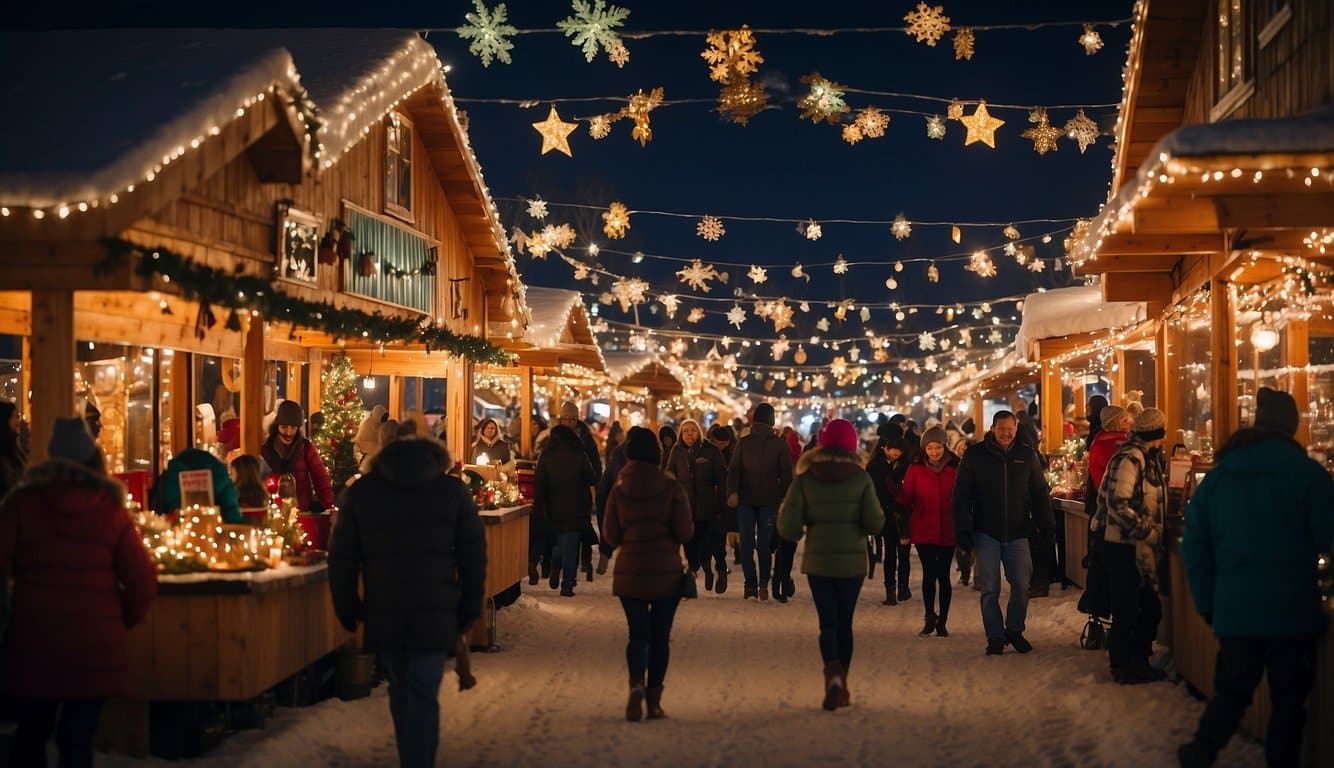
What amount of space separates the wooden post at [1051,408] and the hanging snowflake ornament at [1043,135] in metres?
7.87

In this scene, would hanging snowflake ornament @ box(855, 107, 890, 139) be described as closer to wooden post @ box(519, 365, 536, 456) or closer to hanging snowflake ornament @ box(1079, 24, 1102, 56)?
hanging snowflake ornament @ box(1079, 24, 1102, 56)

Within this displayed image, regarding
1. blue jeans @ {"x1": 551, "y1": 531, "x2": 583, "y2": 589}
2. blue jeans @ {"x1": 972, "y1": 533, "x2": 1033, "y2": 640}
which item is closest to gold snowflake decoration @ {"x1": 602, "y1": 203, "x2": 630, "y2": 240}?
blue jeans @ {"x1": 551, "y1": 531, "x2": 583, "y2": 589}

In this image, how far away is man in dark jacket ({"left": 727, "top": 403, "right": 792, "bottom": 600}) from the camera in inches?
635

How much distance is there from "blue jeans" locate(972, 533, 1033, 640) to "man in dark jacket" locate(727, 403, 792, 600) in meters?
4.14

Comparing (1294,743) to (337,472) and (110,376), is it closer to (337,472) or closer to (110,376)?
(337,472)

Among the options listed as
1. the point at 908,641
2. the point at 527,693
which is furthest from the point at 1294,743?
the point at 908,641

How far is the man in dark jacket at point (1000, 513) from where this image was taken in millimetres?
12000

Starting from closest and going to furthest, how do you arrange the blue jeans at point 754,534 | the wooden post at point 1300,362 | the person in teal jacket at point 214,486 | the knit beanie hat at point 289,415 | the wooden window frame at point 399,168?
the person in teal jacket at point 214,486 < the knit beanie hat at point 289,415 < the wooden post at point 1300,362 < the wooden window frame at point 399,168 < the blue jeans at point 754,534

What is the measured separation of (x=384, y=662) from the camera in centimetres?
722

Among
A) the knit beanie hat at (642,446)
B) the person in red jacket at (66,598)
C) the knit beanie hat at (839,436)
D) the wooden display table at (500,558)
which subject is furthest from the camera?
the wooden display table at (500,558)

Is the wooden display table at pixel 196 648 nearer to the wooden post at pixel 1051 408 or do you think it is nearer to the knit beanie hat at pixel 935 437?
the knit beanie hat at pixel 935 437

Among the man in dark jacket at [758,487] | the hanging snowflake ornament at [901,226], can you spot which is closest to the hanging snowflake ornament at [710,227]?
the hanging snowflake ornament at [901,226]

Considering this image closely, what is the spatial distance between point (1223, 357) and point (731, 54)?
19.7 feet

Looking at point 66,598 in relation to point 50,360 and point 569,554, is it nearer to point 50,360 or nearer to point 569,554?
point 50,360
